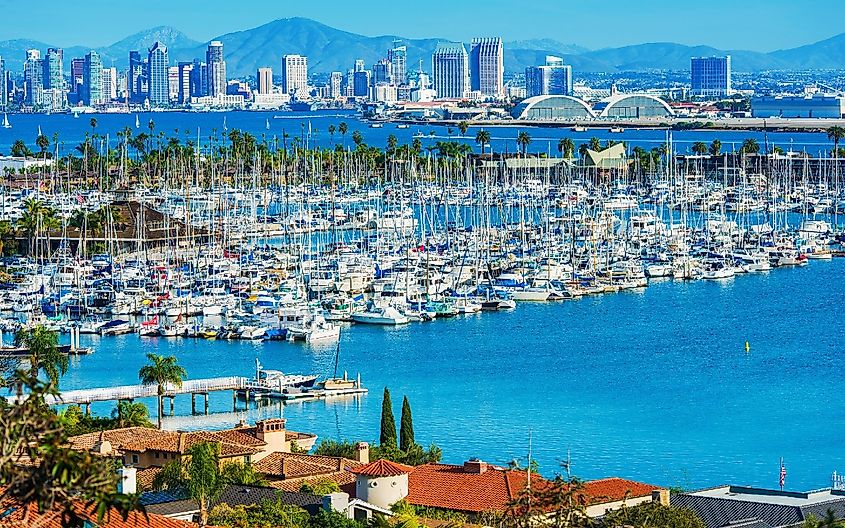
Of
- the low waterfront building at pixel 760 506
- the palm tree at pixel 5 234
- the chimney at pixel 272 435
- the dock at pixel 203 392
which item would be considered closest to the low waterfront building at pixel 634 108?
Result: the palm tree at pixel 5 234

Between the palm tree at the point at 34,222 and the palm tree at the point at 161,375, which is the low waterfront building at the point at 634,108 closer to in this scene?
the palm tree at the point at 34,222

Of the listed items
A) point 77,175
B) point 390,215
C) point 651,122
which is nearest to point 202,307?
point 390,215

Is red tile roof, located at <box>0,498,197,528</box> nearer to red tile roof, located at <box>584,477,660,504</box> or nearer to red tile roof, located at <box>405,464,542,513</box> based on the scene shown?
red tile roof, located at <box>405,464,542,513</box>

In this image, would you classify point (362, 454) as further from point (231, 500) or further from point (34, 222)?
point (34, 222)

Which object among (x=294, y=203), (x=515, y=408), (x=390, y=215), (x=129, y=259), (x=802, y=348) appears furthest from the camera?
(x=294, y=203)

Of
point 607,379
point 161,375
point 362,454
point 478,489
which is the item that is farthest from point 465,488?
point 607,379

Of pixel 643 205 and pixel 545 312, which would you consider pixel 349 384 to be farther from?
pixel 643 205
